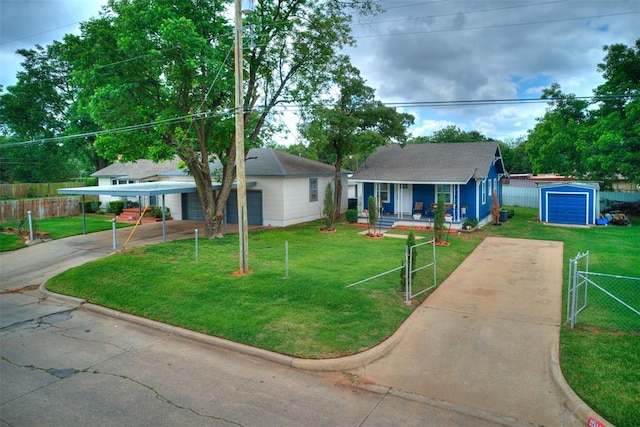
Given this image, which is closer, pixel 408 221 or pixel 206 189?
pixel 206 189

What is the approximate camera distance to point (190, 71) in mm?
16281

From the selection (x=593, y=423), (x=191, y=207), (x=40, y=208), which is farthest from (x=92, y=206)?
(x=593, y=423)

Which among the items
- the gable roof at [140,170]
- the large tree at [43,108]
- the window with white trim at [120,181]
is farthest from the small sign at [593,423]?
the large tree at [43,108]

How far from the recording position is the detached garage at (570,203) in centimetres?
2316

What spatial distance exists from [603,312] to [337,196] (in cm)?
1819

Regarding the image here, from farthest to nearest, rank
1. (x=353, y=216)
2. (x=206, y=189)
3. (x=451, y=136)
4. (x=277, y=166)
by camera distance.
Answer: (x=451, y=136)
(x=353, y=216)
(x=277, y=166)
(x=206, y=189)

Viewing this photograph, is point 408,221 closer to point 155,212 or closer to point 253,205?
point 253,205

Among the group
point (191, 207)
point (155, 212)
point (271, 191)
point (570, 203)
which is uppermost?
point (271, 191)

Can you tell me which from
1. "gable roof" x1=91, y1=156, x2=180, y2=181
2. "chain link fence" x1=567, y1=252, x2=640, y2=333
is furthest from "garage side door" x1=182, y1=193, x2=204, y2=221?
"chain link fence" x1=567, y1=252, x2=640, y2=333

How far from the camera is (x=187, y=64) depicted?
15164 mm

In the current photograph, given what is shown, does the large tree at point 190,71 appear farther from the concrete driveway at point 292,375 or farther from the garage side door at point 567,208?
the garage side door at point 567,208

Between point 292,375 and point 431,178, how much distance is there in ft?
56.1

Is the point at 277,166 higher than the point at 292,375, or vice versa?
the point at 277,166

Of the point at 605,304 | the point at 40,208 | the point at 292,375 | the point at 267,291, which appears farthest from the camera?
the point at 40,208
